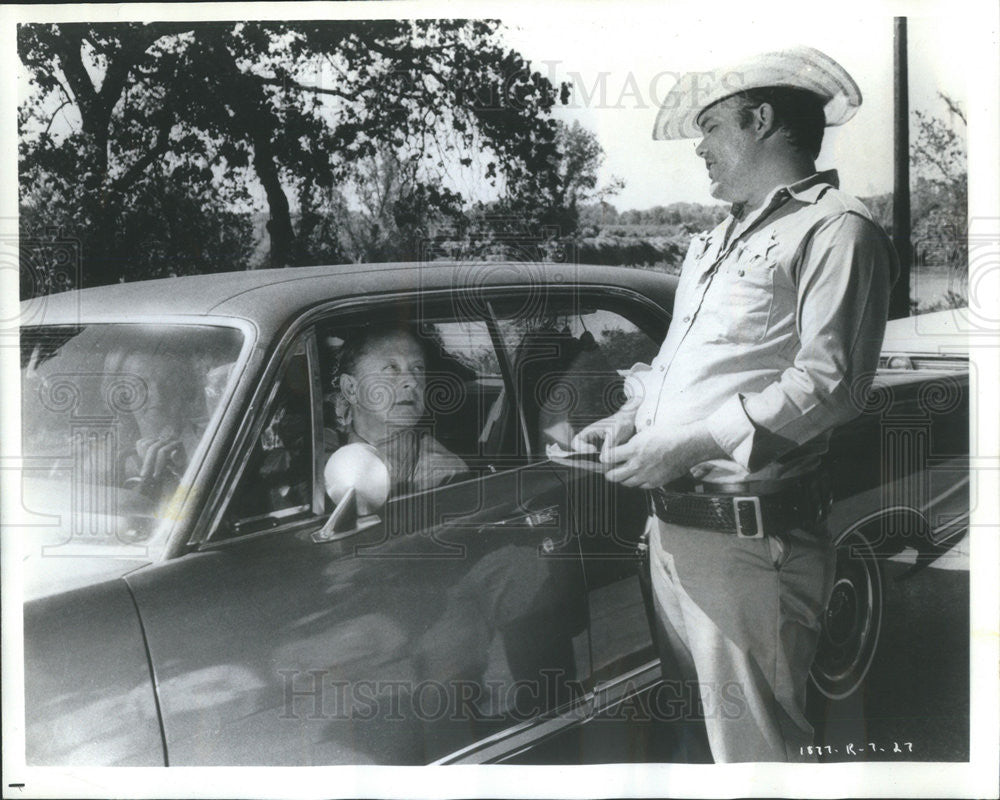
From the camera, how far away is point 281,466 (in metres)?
2.35

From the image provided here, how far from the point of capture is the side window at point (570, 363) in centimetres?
257

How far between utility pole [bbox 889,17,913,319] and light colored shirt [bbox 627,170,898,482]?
0.05 m

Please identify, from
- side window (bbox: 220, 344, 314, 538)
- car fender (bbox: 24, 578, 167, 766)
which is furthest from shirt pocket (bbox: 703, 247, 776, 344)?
car fender (bbox: 24, 578, 167, 766)

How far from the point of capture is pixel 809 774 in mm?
2729

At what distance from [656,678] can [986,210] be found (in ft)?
5.61

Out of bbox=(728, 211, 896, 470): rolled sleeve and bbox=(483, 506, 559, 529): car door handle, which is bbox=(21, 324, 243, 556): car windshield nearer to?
bbox=(483, 506, 559, 529): car door handle

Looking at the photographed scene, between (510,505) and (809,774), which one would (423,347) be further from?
(809,774)

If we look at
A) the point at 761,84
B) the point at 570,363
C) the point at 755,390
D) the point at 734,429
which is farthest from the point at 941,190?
the point at 570,363

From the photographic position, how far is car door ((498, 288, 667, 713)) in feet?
8.45

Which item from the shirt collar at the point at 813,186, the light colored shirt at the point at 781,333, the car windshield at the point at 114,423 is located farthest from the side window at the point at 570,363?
the car windshield at the point at 114,423

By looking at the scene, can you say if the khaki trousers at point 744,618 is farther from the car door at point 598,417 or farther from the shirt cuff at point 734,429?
the shirt cuff at point 734,429

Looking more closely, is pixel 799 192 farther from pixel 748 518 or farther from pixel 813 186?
pixel 748 518

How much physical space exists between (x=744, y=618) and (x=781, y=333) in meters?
0.82

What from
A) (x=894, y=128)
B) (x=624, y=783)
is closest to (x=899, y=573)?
(x=624, y=783)
